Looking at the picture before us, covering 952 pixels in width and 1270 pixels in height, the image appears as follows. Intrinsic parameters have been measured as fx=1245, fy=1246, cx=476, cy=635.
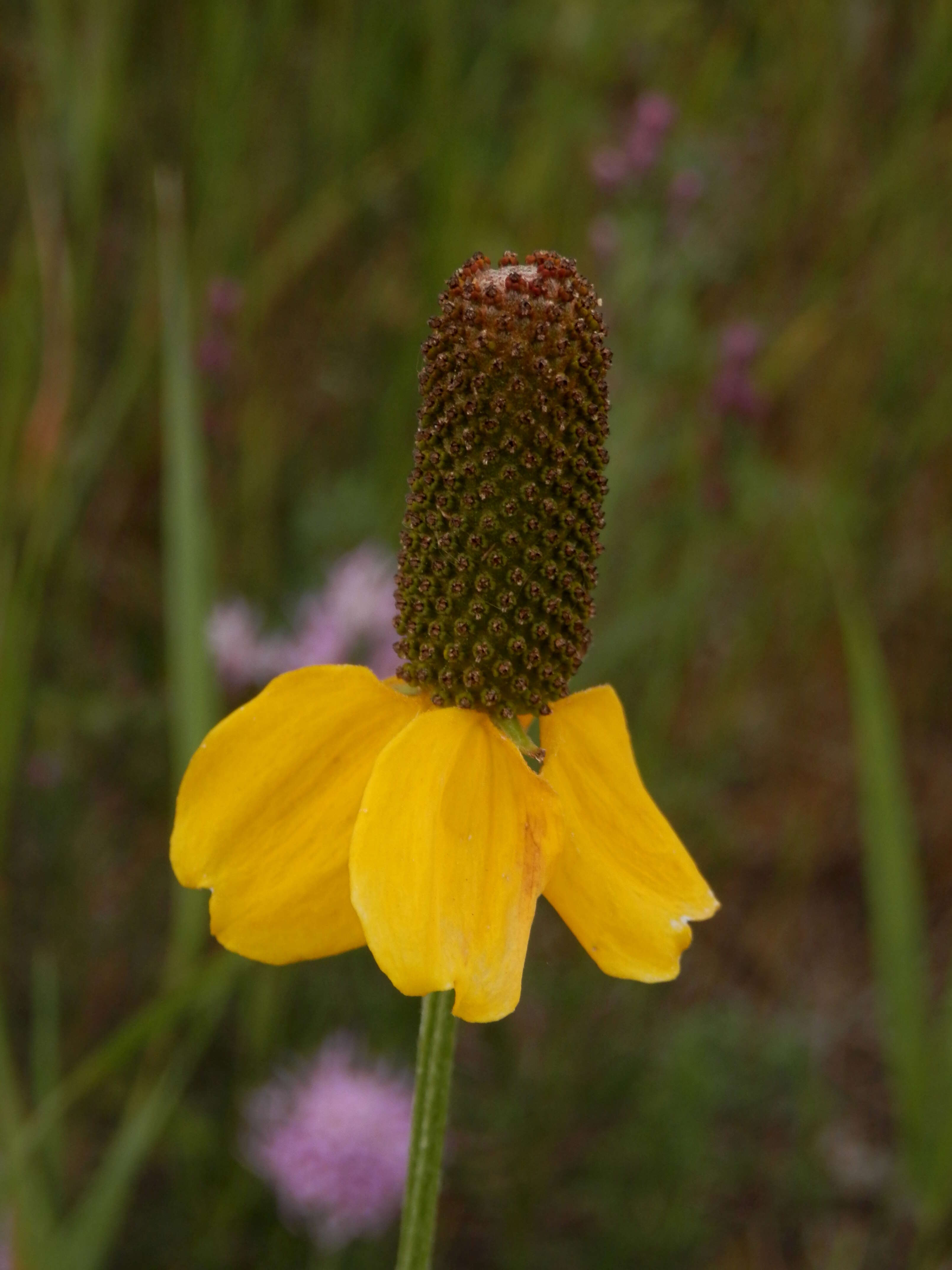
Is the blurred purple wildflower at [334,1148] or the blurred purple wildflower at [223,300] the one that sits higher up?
the blurred purple wildflower at [223,300]

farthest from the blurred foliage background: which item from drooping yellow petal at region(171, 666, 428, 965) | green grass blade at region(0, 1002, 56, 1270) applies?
drooping yellow petal at region(171, 666, 428, 965)

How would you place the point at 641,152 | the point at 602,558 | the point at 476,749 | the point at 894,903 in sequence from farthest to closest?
the point at 602,558 < the point at 641,152 < the point at 894,903 < the point at 476,749

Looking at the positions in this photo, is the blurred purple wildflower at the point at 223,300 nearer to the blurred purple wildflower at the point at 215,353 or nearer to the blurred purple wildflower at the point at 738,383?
the blurred purple wildflower at the point at 215,353

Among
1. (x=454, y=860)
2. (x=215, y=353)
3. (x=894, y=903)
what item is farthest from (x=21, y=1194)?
(x=215, y=353)

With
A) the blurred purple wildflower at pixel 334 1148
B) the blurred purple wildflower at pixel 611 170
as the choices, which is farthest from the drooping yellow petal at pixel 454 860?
the blurred purple wildflower at pixel 611 170

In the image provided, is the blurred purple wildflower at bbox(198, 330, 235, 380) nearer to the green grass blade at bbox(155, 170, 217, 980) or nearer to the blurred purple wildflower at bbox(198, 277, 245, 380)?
the blurred purple wildflower at bbox(198, 277, 245, 380)

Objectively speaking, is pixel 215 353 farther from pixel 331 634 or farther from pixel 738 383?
pixel 738 383
